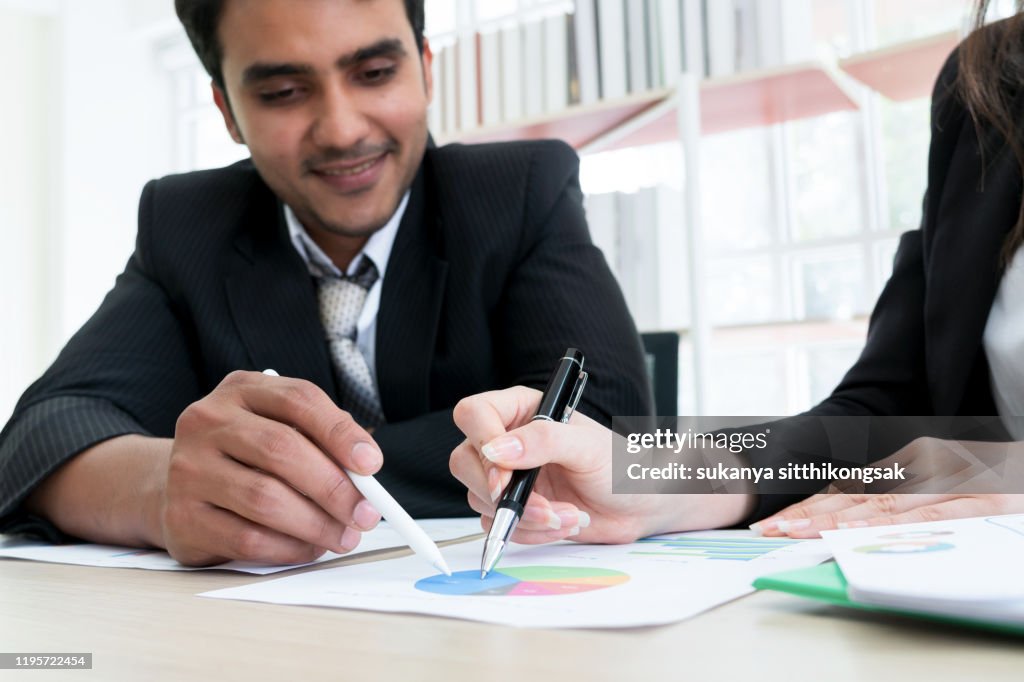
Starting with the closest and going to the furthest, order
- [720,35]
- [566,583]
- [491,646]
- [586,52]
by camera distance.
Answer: [491,646]
[566,583]
[720,35]
[586,52]

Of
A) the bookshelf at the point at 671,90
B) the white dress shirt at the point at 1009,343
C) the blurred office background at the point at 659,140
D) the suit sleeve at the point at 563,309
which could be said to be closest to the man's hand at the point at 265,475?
the suit sleeve at the point at 563,309

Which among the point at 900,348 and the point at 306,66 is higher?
the point at 306,66

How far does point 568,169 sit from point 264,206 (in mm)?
446

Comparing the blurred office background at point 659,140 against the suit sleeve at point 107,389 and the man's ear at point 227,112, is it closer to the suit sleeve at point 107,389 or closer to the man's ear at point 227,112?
the man's ear at point 227,112

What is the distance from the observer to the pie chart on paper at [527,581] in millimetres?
489

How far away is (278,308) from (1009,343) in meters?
0.86

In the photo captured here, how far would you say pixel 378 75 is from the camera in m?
1.18

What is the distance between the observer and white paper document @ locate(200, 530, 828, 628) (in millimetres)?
429

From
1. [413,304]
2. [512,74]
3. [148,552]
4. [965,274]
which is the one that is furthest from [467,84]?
[148,552]

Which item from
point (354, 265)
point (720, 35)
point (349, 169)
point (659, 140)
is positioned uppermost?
point (720, 35)

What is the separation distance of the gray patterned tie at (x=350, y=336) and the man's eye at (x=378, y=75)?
0.24 meters

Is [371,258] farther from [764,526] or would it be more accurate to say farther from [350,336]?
[764,526]

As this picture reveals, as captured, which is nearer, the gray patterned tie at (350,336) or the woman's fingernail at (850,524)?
the woman's fingernail at (850,524)

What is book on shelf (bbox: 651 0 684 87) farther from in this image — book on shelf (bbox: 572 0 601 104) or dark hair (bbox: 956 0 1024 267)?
dark hair (bbox: 956 0 1024 267)
